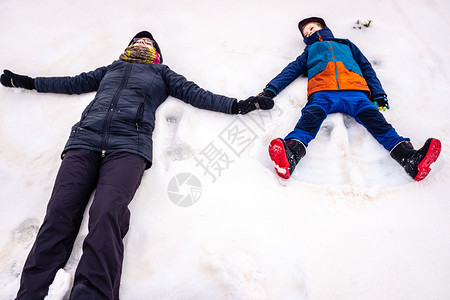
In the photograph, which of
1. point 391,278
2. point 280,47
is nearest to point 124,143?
point 391,278

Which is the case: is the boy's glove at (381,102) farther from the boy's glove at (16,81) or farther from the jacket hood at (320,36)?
the boy's glove at (16,81)

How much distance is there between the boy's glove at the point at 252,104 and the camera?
2.25 metres

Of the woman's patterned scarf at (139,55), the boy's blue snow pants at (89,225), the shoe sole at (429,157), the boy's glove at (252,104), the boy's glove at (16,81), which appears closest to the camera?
the boy's blue snow pants at (89,225)

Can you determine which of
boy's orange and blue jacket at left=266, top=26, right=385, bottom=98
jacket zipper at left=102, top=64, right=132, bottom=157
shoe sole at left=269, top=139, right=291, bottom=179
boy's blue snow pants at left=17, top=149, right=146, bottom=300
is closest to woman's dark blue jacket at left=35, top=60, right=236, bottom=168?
jacket zipper at left=102, top=64, right=132, bottom=157

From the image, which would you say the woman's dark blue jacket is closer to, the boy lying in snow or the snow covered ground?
the snow covered ground

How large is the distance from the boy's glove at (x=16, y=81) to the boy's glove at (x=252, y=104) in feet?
6.27

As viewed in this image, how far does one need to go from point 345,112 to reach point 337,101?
5.6 inches

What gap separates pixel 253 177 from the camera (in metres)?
1.99

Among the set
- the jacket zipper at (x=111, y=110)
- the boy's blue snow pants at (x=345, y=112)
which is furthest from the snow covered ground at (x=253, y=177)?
the jacket zipper at (x=111, y=110)

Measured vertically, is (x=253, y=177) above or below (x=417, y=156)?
below

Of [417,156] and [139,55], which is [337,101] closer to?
[417,156]

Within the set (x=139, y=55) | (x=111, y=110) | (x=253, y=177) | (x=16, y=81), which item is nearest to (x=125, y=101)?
(x=111, y=110)

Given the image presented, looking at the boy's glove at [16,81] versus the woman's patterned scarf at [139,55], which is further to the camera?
the boy's glove at [16,81]

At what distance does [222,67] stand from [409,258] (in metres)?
2.18
